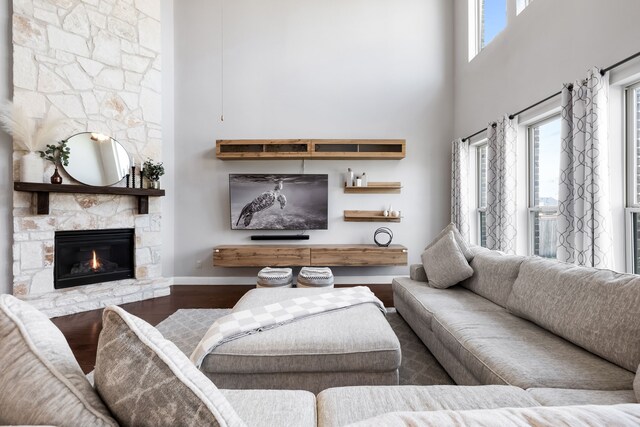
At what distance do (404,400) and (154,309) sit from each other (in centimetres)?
332

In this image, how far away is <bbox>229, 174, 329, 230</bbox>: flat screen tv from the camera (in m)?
4.56

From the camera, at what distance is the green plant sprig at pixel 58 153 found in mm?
3346

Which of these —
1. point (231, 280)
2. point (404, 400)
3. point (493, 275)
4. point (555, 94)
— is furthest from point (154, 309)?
point (555, 94)

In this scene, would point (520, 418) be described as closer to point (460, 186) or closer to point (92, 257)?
point (460, 186)

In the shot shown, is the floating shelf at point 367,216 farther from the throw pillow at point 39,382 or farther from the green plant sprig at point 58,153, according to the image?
the throw pillow at point 39,382

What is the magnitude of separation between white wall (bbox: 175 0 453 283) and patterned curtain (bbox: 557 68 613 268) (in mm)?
2280

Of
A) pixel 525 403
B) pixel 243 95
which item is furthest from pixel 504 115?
pixel 243 95

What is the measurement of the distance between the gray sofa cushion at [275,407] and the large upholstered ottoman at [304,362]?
454 mm

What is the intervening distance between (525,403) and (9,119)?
184 inches

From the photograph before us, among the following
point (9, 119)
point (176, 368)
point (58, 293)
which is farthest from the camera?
point (58, 293)

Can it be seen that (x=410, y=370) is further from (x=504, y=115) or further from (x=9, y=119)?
(x=9, y=119)

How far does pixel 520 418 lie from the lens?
57 centimetres

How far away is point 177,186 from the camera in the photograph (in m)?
4.67

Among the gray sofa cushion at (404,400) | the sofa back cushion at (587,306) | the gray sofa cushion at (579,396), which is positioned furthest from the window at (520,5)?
the gray sofa cushion at (404,400)
